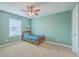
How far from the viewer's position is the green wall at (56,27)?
4270 mm

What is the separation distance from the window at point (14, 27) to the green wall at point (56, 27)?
5.54 feet

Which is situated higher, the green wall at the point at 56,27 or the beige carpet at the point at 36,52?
the green wall at the point at 56,27

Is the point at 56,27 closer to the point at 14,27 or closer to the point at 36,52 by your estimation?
the point at 36,52

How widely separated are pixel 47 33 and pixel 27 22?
2.26 m

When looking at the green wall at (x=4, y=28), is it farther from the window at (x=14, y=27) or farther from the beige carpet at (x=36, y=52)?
the beige carpet at (x=36, y=52)

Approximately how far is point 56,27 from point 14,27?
313 cm

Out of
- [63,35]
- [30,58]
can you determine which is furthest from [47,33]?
[30,58]

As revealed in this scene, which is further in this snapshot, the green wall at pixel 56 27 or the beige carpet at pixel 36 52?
the green wall at pixel 56 27

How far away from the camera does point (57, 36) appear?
488cm

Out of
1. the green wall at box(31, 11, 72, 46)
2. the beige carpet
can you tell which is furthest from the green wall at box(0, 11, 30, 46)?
the green wall at box(31, 11, 72, 46)

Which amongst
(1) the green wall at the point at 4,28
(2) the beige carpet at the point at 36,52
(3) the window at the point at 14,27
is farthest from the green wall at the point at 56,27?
(1) the green wall at the point at 4,28

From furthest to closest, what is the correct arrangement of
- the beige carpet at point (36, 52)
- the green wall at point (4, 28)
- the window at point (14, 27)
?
1. the window at point (14, 27)
2. the green wall at point (4, 28)
3. the beige carpet at point (36, 52)

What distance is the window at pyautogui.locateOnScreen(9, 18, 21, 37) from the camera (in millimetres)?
4980

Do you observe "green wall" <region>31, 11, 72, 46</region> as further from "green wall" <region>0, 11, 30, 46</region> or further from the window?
"green wall" <region>0, 11, 30, 46</region>
